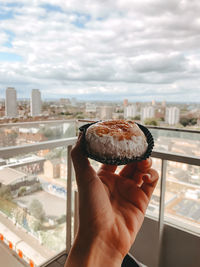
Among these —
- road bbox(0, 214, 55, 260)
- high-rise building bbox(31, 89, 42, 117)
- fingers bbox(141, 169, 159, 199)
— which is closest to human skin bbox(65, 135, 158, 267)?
fingers bbox(141, 169, 159, 199)

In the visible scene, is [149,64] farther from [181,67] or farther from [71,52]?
[71,52]

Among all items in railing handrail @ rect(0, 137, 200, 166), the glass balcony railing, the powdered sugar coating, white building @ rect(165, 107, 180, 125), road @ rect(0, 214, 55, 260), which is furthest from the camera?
white building @ rect(165, 107, 180, 125)

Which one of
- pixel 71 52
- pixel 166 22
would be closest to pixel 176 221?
pixel 166 22

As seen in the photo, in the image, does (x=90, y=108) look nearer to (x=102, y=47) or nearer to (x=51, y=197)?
(x=51, y=197)

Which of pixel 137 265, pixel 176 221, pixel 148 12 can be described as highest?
pixel 148 12

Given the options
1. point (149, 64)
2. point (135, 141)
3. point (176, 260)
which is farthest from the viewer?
point (149, 64)

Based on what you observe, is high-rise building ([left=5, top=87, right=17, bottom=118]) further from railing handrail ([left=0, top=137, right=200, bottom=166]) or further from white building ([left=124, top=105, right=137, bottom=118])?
railing handrail ([left=0, top=137, right=200, bottom=166])

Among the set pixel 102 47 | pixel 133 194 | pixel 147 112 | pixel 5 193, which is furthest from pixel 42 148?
pixel 102 47
